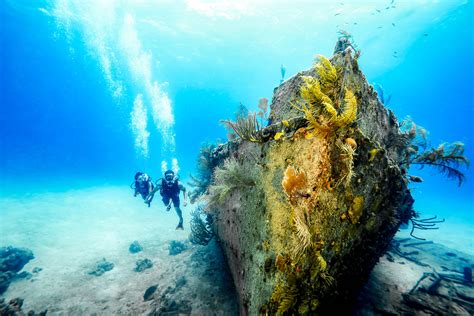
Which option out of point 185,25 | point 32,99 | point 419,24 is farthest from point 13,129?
point 419,24

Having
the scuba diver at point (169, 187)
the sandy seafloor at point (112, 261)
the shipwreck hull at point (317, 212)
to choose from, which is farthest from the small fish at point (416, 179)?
the scuba diver at point (169, 187)

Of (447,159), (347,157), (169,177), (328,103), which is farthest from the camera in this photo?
(169,177)

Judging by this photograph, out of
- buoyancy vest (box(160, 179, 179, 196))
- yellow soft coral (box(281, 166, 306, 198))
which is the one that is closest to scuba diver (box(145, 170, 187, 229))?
buoyancy vest (box(160, 179, 179, 196))

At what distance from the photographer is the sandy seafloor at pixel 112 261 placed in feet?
18.0

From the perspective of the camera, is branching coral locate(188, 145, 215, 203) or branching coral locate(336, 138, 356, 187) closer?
branching coral locate(336, 138, 356, 187)

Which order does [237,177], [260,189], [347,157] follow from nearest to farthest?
[347,157] → [260,189] → [237,177]

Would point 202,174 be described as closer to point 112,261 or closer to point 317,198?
point 317,198

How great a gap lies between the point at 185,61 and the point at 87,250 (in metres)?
53.8

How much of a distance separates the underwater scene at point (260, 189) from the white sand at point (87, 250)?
0.34ft

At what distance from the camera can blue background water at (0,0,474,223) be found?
4103 centimetres

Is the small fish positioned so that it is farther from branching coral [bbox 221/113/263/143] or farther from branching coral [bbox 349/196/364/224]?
branching coral [bbox 221/113/263/143]

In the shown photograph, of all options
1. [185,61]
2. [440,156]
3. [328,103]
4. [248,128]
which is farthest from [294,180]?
[185,61]

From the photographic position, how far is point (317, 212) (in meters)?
2.36

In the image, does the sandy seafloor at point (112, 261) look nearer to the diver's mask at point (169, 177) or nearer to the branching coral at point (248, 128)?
the diver's mask at point (169, 177)
